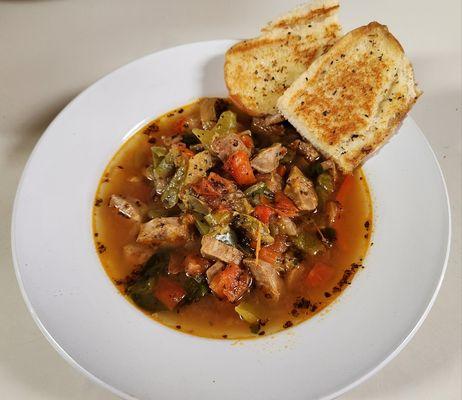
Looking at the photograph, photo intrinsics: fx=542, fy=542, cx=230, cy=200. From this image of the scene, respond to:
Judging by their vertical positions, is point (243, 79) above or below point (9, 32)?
below

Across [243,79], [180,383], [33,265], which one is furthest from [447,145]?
[33,265]

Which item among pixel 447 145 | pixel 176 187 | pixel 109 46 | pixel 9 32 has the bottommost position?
pixel 447 145

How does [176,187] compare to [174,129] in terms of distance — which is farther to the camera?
[174,129]

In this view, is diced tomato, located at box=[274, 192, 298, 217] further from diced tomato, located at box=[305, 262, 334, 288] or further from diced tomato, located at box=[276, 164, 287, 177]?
diced tomato, located at box=[305, 262, 334, 288]

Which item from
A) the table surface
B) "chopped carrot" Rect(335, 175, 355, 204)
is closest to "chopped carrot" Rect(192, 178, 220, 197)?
"chopped carrot" Rect(335, 175, 355, 204)

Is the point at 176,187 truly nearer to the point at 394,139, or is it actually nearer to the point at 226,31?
the point at 394,139

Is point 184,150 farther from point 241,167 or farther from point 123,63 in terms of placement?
point 123,63

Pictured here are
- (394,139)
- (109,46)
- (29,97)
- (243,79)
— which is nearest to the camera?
(394,139)
